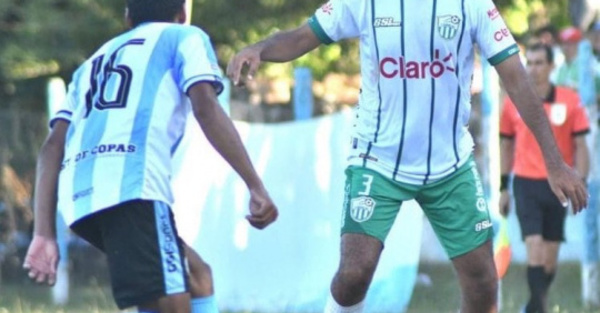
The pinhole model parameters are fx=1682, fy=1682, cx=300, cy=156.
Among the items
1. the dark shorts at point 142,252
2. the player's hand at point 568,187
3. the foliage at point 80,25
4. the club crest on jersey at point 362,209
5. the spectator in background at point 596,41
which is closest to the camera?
the dark shorts at point 142,252

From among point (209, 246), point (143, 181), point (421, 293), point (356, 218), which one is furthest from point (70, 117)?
point (421, 293)

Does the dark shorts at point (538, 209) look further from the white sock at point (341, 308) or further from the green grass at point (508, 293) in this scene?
the white sock at point (341, 308)

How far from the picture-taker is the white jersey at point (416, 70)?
7.59 meters

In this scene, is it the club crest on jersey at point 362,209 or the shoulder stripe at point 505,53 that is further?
the club crest on jersey at point 362,209

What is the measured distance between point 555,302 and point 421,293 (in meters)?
1.23

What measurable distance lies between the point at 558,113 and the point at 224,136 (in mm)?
5939

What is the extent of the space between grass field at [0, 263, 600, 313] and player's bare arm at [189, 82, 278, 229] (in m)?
6.17

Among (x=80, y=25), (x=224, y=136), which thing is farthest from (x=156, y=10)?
(x=80, y=25)

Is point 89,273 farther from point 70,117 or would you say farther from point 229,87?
point 70,117

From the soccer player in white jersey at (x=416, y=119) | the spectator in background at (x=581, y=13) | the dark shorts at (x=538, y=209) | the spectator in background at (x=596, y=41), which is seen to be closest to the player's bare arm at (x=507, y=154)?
the dark shorts at (x=538, y=209)

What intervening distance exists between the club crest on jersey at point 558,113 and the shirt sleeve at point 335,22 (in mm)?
4447

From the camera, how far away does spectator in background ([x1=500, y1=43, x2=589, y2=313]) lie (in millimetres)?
11805

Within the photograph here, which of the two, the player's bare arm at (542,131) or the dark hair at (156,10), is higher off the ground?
the dark hair at (156,10)

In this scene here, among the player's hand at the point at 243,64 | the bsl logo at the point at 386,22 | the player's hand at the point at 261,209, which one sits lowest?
the player's hand at the point at 261,209
